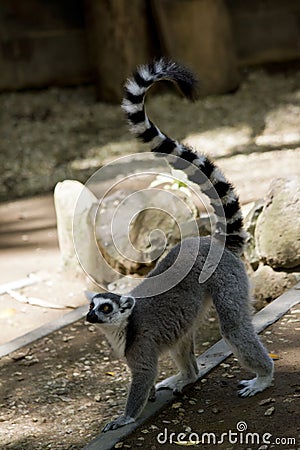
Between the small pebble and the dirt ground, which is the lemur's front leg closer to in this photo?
the dirt ground

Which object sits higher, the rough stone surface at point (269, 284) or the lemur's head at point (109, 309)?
the lemur's head at point (109, 309)

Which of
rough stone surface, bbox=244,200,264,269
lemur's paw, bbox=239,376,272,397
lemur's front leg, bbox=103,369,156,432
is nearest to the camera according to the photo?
lemur's front leg, bbox=103,369,156,432

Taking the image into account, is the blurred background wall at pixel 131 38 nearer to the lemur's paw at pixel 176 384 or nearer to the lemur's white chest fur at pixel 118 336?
the lemur's paw at pixel 176 384

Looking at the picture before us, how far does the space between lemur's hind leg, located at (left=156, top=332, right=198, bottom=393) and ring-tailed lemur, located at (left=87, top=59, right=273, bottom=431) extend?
3.3 inches

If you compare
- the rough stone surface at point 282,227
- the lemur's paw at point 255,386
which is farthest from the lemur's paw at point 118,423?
the rough stone surface at point 282,227

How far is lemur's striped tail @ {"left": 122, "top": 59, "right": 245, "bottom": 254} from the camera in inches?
154

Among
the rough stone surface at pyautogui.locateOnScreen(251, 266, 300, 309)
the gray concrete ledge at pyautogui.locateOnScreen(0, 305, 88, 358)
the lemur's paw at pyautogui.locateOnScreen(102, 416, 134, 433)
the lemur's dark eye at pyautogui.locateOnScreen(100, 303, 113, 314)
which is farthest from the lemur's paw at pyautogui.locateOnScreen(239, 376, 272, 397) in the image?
the gray concrete ledge at pyautogui.locateOnScreen(0, 305, 88, 358)

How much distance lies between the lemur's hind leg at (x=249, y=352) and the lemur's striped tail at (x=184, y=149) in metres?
0.44

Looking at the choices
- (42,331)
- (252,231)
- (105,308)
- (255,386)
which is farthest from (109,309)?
(252,231)

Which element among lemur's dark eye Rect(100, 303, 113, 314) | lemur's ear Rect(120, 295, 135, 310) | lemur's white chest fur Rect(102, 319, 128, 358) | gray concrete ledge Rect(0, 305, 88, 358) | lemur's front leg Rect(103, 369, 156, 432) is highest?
lemur's dark eye Rect(100, 303, 113, 314)

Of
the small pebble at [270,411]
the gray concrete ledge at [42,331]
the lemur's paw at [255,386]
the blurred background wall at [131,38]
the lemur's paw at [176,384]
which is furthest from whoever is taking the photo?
the blurred background wall at [131,38]

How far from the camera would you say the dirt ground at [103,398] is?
12.1ft

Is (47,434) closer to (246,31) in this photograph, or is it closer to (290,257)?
(290,257)

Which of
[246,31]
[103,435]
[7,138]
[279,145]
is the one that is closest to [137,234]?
[103,435]
